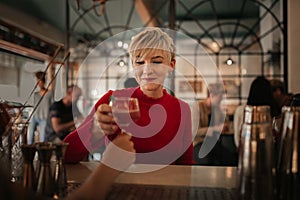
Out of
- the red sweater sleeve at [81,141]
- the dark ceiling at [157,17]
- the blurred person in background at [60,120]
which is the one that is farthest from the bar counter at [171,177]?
the dark ceiling at [157,17]

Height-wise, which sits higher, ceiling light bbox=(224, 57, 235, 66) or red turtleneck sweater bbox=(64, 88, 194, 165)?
ceiling light bbox=(224, 57, 235, 66)

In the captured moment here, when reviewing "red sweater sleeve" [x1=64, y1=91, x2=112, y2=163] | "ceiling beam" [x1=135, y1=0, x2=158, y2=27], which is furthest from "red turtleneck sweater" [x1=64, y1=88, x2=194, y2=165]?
"ceiling beam" [x1=135, y1=0, x2=158, y2=27]

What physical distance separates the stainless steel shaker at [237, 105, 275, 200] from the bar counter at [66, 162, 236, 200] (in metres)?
0.15

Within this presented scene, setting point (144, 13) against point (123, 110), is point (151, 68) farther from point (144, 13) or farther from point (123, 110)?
point (144, 13)

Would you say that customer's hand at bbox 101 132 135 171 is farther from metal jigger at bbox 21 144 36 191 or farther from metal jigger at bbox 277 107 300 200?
metal jigger at bbox 277 107 300 200

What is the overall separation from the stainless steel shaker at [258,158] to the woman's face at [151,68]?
663mm

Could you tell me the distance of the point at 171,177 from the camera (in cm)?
98

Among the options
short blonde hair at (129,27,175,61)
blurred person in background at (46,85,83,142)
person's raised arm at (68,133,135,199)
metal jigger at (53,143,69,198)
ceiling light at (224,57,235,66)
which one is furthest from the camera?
ceiling light at (224,57,235,66)

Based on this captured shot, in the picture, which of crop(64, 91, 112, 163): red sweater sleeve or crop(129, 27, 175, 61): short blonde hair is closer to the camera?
crop(64, 91, 112, 163): red sweater sleeve

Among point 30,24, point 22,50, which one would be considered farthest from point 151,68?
point 30,24

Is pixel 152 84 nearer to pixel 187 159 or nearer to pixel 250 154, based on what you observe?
pixel 187 159

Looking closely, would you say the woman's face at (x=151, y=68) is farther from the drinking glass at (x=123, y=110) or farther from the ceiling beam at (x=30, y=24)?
the ceiling beam at (x=30, y=24)

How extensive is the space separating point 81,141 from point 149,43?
43 cm

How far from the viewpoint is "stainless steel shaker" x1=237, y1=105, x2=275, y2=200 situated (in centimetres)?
65
